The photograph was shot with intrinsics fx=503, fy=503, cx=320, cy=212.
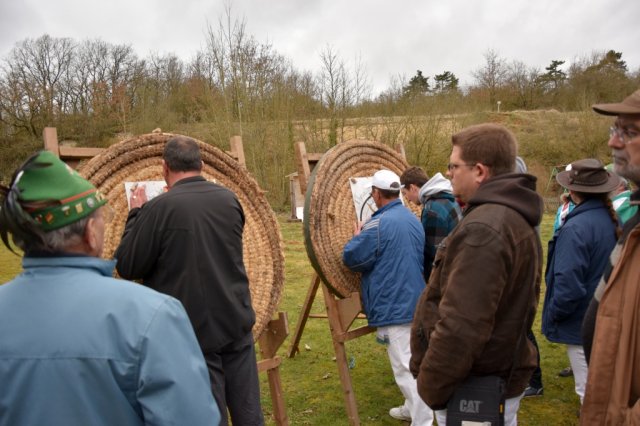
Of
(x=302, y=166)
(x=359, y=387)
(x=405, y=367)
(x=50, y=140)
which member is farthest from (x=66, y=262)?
(x=359, y=387)

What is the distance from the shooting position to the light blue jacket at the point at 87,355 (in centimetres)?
123

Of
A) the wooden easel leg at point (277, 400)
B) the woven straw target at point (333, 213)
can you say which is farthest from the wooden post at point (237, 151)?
the wooden easel leg at point (277, 400)

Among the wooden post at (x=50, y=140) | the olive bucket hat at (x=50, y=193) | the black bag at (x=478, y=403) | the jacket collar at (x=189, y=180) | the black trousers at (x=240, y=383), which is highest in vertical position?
the wooden post at (x=50, y=140)

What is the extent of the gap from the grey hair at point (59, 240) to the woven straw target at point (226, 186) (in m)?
1.72

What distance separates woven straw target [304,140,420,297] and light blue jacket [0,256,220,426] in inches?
107

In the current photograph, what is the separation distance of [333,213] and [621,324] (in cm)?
281

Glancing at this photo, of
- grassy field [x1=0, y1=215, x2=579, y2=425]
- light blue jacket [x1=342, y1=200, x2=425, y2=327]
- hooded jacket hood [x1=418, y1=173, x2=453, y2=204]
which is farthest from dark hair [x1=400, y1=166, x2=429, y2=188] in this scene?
grassy field [x1=0, y1=215, x2=579, y2=425]

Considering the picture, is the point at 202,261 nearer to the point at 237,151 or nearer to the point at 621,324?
the point at 237,151

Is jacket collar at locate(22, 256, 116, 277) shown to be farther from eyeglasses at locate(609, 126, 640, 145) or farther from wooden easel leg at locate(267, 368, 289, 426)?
wooden easel leg at locate(267, 368, 289, 426)

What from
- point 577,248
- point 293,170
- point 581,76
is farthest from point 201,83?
point 581,76

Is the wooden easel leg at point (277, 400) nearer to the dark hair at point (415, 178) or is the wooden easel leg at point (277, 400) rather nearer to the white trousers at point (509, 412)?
the white trousers at point (509, 412)

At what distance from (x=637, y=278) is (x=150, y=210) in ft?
6.93

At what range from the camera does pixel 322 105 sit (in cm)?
1786

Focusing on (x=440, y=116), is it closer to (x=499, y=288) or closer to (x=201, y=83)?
(x=201, y=83)
